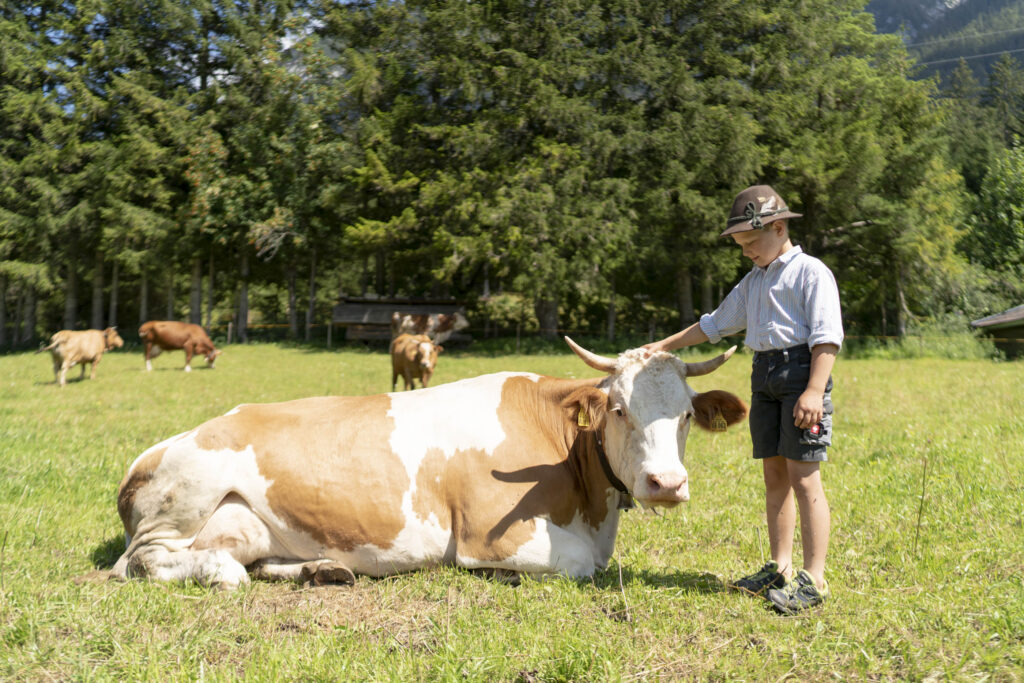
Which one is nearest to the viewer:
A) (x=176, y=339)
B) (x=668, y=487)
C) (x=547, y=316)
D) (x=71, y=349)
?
(x=668, y=487)

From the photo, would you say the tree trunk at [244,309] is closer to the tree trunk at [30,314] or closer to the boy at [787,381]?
the tree trunk at [30,314]

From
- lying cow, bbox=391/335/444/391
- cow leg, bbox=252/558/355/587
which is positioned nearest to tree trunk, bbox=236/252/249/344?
lying cow, bbox=391/335/444/391

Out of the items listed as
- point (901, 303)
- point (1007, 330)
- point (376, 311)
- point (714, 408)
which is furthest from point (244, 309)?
point (714, 408)

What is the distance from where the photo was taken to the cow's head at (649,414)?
375 centimetres

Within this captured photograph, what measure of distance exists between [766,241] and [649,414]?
1095mm

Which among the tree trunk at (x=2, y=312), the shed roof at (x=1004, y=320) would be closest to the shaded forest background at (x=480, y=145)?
the tree trunk at (x=2, y=312)

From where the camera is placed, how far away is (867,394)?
41.2ft

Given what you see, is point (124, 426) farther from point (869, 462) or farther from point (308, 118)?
point (308, 118)

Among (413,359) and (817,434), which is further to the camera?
(413,359)

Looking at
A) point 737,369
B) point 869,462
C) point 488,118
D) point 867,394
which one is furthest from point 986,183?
point 869,462

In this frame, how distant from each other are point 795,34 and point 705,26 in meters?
3.63

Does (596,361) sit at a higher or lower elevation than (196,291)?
lower

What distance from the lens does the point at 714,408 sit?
13.5ft

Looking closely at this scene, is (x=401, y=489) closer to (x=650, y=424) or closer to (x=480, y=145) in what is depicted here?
(x=650, y=424)
